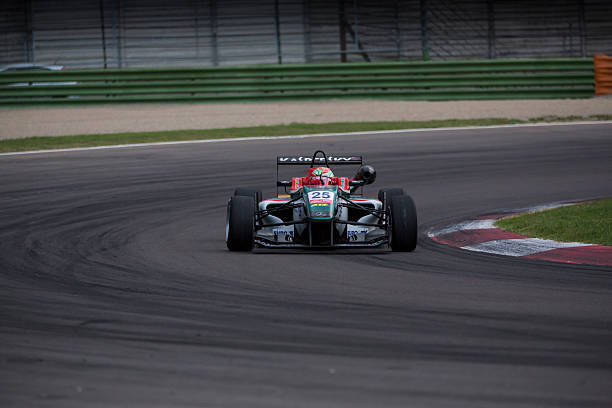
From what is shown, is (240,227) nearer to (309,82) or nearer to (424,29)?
(309,82)

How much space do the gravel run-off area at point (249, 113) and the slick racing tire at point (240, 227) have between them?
12698 millimetres

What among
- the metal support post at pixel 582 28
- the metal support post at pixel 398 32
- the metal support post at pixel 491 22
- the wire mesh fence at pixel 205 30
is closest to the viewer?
the metal support post at pixel 398 32

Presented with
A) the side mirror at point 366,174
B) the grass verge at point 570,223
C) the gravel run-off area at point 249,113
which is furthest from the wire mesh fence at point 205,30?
the side mirror at point 366,174

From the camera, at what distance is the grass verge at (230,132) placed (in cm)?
1902

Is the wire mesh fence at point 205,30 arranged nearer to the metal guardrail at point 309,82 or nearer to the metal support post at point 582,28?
the metal support post at point 582,28

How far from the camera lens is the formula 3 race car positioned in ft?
28.9

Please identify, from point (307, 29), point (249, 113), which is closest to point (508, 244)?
point (249, 113)

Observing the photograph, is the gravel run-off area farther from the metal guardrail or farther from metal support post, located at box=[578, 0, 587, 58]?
metal support post, located at box=[578, 0, 587, 58]

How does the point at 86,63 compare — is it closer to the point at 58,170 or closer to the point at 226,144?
the point at 226,144

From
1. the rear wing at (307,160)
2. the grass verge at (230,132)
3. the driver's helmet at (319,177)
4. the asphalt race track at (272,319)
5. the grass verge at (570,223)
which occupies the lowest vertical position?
the asphalt race track at (272,319)

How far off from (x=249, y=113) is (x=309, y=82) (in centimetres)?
223

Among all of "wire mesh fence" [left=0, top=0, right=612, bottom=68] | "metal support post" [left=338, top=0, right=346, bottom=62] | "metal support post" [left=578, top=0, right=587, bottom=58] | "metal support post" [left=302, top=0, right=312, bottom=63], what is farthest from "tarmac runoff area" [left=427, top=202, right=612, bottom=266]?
"metal support post" [left=578, top=0, right=587, bottom=58]

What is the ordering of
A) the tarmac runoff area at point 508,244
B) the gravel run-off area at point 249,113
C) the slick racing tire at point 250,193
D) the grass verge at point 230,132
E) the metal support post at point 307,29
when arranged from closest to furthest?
1. the tarmac runoff area at point 508,244
2. the slick racing tire at point 250,193
3. the grass verge at point 230,132
4. the gravel run-off area at point 249,113
5. the metal support post at point 307,29

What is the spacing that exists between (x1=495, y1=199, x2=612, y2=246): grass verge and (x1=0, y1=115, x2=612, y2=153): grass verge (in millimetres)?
10084
